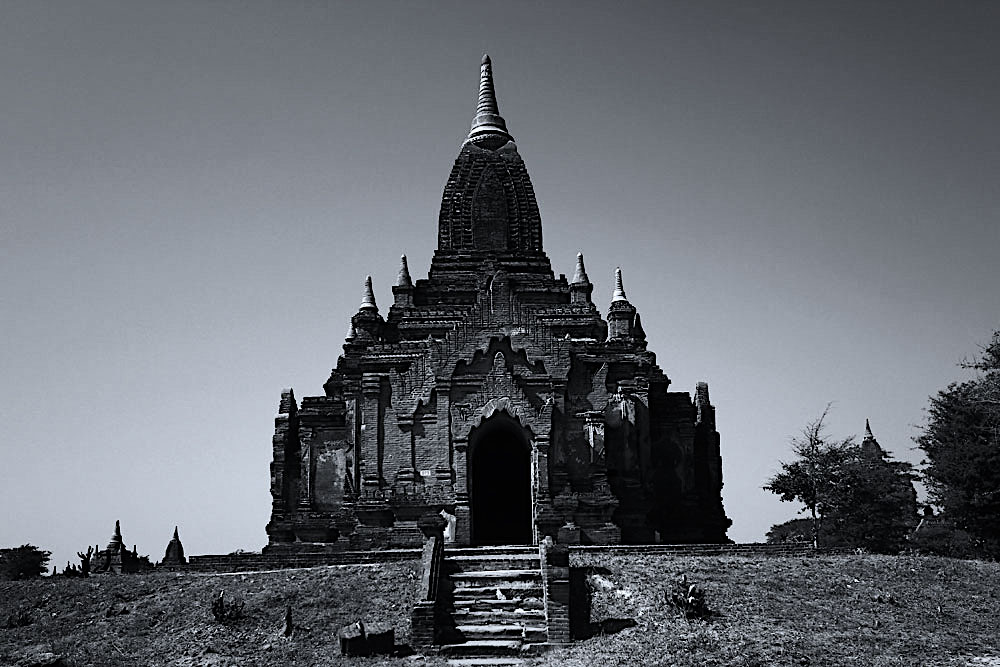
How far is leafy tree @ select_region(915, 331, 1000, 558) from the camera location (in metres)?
30.8

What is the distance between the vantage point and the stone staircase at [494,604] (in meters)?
19.5

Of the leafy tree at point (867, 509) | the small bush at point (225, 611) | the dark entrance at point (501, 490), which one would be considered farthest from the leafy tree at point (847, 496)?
→ the small bush at point (225, 611)

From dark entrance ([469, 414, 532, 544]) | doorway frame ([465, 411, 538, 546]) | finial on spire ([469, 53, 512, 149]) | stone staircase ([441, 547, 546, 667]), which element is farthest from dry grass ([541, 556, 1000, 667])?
finial on spire ([469, 53, 512, 149])

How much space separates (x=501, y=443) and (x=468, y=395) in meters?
2.92

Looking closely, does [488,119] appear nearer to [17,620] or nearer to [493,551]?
[493,551]

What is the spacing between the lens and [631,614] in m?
20.5

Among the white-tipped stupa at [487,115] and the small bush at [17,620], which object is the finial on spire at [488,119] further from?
the small bush at [17,620]

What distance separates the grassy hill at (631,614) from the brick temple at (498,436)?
15.1ft

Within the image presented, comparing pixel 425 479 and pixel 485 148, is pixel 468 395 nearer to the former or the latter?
pixel 425 479

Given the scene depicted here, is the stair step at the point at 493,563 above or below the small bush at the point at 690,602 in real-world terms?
above

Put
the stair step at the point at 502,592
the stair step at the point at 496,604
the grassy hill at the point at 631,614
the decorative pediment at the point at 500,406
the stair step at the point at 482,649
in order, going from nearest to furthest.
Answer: the grassy hill at the point at 631,614 → the stair step at the point at 482,649 → the stair step at the point at 496,604 → the stair step at the point at 502,592 → the decorative pediment at the point at 500,406

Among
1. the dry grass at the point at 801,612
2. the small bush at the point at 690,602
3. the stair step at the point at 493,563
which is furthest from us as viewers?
the stair step at the point at 493,563

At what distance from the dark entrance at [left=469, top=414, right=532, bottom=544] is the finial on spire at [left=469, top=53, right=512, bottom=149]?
435 inches

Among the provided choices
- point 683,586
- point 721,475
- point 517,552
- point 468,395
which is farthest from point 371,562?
point 721,475
